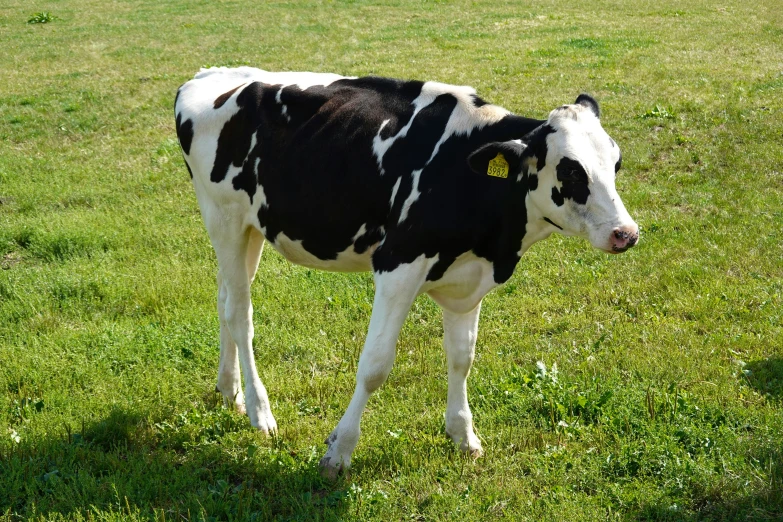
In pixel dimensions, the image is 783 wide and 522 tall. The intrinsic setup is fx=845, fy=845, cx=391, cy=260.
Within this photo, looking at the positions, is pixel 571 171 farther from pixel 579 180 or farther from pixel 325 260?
pixel 325 260

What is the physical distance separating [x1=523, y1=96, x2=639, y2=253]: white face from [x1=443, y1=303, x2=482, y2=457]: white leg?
1096 mm

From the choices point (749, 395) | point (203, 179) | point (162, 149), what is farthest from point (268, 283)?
point (162, 149)

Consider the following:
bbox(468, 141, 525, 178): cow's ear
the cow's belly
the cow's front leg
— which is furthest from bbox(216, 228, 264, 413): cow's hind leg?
bbox(468, 141, 525, 178): cow's ear

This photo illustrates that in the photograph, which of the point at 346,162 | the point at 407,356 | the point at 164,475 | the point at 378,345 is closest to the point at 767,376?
the point at 407,356

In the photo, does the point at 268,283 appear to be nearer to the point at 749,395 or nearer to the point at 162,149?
the point at 749,395

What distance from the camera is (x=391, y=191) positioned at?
17.8 feet

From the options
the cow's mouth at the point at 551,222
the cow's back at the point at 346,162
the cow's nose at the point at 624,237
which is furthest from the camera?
the cow's back at the point at 346,162

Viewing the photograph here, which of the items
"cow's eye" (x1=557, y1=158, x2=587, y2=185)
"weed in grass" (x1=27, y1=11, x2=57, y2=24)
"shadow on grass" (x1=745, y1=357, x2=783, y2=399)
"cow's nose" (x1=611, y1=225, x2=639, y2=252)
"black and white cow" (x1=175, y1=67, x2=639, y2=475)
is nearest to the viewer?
"cow's nose" (x1=611, y1=225, x2=639, y2=252)

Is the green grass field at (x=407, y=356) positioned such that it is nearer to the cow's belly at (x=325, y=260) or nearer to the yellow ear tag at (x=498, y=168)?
the cow's belly at (x=325, y=260)

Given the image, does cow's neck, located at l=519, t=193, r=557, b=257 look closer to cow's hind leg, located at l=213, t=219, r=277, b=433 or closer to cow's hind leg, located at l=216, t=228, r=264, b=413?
cow's hind leg, located at l=213, t=219, r=277, b=433

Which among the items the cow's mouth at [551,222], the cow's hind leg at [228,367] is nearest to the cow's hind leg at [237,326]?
the cow's hind leg at [228,367]

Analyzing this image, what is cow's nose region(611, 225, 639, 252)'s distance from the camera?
470cm

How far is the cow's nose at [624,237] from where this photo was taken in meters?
4.70

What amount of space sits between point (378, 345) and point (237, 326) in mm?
1541
